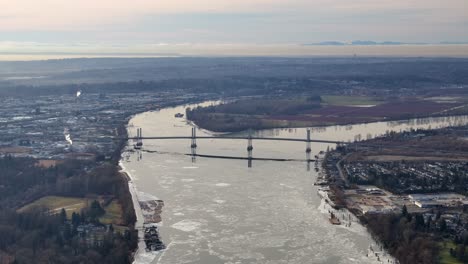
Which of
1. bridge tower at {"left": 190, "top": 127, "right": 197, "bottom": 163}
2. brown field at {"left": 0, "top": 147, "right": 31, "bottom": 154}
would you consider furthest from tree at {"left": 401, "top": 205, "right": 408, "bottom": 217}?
brown field at {"left": 0, "top": 147, "right": 31, "bottom": 154}

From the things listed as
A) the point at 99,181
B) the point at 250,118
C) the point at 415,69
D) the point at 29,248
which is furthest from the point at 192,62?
the point at 29,248

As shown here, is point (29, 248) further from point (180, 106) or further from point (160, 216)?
point (180, 106)

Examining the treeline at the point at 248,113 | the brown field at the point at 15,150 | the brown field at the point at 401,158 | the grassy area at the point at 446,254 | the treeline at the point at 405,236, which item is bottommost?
the grassy area at the point at 446,254

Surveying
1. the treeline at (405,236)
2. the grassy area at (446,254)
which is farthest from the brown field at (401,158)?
the grassy area at (446,254)

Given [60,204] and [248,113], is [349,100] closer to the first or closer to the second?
[248,113]

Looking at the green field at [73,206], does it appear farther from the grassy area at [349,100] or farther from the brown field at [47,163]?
the grassy area at [349,100]

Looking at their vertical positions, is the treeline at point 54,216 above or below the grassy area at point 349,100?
below

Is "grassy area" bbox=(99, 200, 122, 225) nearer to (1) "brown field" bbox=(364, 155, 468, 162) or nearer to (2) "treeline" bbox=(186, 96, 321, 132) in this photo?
(1) "brown field" bbox=(364, 155, 468, 162)
